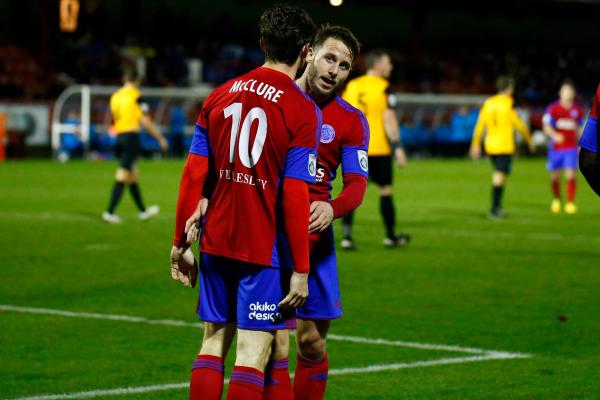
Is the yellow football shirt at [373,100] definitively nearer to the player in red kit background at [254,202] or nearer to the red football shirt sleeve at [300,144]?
the player in red kit background at [254,202]

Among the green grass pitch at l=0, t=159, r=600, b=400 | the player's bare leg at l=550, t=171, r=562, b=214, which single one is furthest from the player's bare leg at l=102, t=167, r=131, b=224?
the player's bare leg at l=550, t=171, r=562, b=214

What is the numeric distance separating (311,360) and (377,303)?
420 centimetres

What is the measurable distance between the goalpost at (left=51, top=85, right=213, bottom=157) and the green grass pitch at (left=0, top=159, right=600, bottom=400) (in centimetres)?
1337

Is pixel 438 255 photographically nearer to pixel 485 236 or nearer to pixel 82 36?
pixel 485 236

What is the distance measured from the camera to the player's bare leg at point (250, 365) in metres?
4.67

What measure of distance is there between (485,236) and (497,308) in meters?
5.96

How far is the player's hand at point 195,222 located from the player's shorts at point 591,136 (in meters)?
1.53

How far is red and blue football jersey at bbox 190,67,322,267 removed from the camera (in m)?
4.66

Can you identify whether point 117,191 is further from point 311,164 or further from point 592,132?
point 592,132

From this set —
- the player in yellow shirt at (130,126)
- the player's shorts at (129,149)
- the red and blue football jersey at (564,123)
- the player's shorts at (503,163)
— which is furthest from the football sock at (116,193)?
the red and blue football jersey at (564,123)

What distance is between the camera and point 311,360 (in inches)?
220

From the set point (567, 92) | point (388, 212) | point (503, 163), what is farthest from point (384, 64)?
point (567, 92)

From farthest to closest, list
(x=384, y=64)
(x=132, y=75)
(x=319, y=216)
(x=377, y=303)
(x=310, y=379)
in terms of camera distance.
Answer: (x=132, y=75), (x=384, y=64), (x=377, y=303), (x=310, y=379), (x=319, y=216)

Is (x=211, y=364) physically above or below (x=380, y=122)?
above
